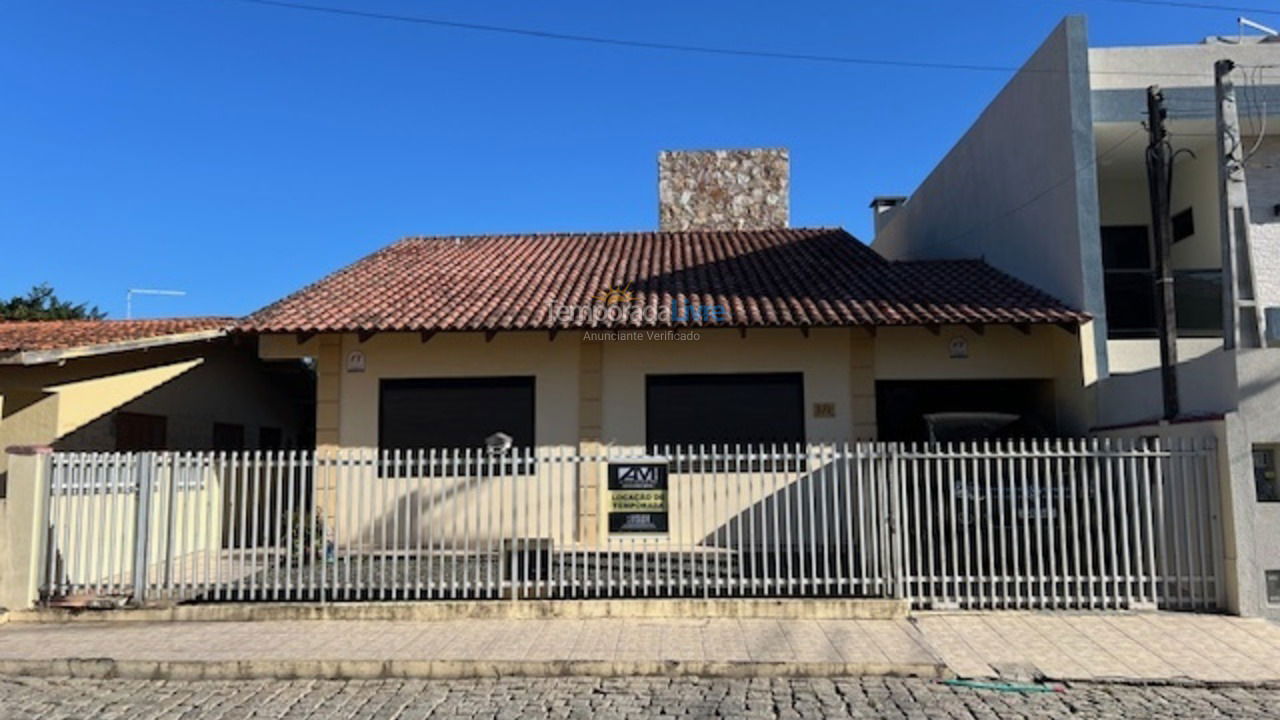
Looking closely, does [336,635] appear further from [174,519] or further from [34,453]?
[34,453]

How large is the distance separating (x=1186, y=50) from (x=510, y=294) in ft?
32.0

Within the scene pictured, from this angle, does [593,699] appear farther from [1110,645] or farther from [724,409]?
[724,409]

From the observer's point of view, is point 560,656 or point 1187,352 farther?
point 1187,352

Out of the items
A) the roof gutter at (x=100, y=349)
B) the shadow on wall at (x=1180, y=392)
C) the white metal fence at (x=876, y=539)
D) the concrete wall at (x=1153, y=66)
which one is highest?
the concrete wall at (x=1153, y=66)

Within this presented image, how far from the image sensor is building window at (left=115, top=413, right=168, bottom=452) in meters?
11.1

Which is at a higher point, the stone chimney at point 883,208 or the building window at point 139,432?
the stone chimney at point 883,208

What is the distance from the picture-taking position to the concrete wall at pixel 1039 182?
10633 millimetres

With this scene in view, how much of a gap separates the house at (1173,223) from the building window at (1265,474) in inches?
A: 0.5

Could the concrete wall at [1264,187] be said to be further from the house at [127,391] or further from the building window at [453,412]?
the house at [127,391]

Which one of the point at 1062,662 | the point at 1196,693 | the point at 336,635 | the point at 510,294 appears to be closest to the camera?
the point at 1196,693

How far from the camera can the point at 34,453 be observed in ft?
26.2

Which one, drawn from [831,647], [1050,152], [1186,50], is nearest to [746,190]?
[1050,152]

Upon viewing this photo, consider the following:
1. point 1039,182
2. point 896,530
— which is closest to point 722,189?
point 1039,182

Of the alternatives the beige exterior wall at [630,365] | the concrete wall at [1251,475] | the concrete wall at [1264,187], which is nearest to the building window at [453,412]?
the beige exterior wall at [630,365]
